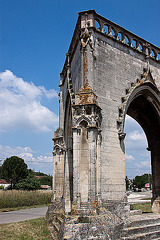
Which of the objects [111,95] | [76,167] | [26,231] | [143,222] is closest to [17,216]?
[26,231]

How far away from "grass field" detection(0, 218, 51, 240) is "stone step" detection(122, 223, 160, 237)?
2.84 metres

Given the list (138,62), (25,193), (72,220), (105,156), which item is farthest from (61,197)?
(25,193)

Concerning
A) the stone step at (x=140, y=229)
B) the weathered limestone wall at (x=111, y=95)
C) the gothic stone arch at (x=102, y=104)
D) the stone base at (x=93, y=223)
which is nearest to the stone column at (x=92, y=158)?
the gothic stone arch at (x=102, y=104)

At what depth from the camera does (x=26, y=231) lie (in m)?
8.93

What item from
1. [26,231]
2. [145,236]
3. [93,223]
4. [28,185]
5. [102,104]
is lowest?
[26,231]

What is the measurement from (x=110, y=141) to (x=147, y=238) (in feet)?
9.84

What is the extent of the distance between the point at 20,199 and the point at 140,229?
17.3 metres

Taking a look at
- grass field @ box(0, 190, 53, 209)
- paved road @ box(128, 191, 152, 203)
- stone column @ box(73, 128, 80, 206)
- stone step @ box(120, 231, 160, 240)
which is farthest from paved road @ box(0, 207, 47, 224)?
paved road @ box(128, 191, 152, 203)

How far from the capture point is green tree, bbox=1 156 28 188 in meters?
42.3

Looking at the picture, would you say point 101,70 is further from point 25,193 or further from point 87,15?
point 25,193

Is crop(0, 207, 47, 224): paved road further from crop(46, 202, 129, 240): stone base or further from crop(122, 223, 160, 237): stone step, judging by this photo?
crop(122, 223, 160, 237): stone step

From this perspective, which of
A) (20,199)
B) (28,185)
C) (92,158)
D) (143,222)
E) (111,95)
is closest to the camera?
(92,158)

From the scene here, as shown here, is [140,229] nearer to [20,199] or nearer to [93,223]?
[93,223]

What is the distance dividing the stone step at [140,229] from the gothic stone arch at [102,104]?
100 cm
